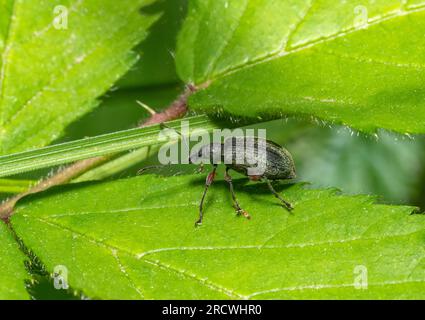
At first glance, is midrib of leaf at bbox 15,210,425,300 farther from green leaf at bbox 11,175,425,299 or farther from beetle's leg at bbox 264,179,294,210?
beetle's leg at bbox 264,179,294,210

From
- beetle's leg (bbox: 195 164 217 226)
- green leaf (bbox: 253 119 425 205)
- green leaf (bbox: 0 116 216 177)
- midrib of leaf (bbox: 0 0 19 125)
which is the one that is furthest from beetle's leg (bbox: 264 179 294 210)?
green leaf (bbox: 253 119 425 205)

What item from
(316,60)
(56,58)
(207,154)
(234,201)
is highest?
(56,58)

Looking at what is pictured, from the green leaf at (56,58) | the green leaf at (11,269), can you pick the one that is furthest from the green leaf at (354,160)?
the green leaf at (11,269)

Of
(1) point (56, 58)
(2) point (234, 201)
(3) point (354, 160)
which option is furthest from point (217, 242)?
(3) point (354, 160)

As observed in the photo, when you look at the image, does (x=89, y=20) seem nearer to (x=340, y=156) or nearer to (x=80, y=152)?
(x=80, y=152)

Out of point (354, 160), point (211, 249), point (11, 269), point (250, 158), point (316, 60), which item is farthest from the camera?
point (354, 160)

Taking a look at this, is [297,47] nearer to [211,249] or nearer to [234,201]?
[234,201]

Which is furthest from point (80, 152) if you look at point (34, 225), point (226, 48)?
point (226, 48)

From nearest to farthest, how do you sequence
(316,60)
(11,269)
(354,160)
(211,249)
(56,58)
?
(11,269), (211,249), (316,60), (56,58), (354,160)
